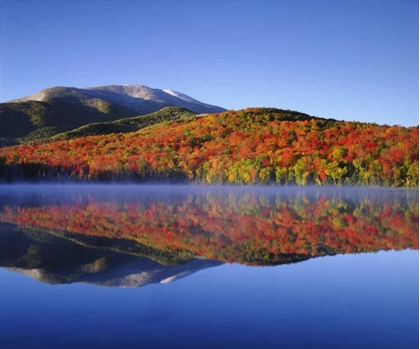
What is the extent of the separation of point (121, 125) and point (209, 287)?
108625mm

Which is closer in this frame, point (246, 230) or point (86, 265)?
point (86, 265)

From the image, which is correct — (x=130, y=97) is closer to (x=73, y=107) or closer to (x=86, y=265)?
(x=73, y=107)

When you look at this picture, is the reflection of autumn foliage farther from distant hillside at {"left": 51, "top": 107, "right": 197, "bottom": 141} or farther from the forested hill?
distant hillside at {"left": 51, "top": 107, "right": 197, "bottom": 141}

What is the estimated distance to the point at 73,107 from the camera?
142 m

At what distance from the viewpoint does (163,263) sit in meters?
7.17

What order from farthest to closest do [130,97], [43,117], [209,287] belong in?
[130,97] < [43,117] < [209,287]

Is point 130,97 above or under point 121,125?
above

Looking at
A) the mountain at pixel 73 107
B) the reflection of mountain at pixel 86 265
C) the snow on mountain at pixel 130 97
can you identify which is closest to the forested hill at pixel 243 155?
the mountain at pixel 73 107

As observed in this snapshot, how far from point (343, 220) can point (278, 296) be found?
7249 mm

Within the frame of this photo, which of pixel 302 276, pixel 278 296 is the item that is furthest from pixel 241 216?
pixel 278 296

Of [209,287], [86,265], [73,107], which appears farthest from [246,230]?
[73,107]

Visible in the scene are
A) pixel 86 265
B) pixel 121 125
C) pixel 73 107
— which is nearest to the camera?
pixel 86 265

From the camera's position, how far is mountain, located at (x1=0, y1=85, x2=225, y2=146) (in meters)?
109

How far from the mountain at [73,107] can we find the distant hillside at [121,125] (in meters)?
8.37
